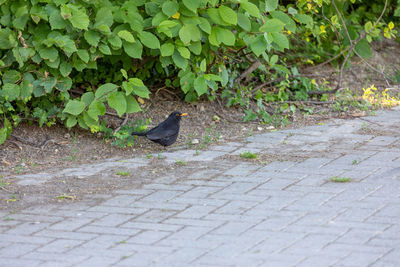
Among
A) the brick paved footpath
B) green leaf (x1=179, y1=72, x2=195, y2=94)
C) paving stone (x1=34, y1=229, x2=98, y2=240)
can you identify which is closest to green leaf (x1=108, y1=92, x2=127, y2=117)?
the brick paved footpath

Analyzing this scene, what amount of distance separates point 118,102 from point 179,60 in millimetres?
839

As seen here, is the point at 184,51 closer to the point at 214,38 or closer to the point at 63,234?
the point at 214,38

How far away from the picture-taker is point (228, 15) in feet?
21.0

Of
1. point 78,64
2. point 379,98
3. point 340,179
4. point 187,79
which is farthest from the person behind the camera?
point 379,98

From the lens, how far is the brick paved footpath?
3994 mm

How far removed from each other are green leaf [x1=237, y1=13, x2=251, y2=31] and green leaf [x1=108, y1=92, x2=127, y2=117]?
1459mm

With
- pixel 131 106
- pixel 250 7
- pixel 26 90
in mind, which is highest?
pixel 250 7

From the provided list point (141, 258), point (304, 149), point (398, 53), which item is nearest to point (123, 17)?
point (304, 149)

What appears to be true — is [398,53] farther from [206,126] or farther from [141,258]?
[141,258]

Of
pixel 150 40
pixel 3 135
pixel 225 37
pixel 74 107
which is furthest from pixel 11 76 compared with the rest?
pixel 225 37

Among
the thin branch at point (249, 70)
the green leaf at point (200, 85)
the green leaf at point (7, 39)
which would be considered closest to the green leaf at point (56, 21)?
the green leaf at point (7, 39)

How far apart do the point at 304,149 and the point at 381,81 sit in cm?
360

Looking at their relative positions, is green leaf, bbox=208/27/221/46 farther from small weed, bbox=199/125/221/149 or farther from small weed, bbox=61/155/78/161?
small weed, bbox=61/155/78/161

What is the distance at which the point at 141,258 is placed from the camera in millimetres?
3965
